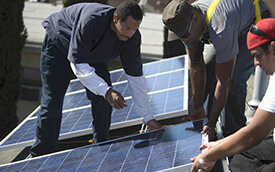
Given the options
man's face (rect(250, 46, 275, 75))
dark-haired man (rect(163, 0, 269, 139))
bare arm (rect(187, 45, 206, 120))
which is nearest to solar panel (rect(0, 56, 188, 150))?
bare arm (rect(187, 45, 206, 120))

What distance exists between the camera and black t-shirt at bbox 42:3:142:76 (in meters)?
3.75

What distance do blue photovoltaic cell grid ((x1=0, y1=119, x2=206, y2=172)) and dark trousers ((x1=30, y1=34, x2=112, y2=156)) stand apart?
771 mm

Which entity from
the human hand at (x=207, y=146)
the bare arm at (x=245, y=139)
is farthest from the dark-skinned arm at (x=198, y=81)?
the bare arm at (x=245, y=139)

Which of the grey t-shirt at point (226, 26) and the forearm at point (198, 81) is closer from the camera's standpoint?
the grey t-shirt at point (226, 26)

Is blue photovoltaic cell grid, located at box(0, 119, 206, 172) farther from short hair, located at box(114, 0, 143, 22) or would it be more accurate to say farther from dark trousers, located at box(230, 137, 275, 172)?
short hair, located at box(114, 0, 143, 22)

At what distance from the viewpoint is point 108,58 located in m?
4.10

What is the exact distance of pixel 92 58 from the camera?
4.04 metres

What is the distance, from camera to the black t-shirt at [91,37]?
148 inches

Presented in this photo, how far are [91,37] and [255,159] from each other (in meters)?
1.90

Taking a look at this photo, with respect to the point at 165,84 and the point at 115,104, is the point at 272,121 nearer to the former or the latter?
the point at 115,104

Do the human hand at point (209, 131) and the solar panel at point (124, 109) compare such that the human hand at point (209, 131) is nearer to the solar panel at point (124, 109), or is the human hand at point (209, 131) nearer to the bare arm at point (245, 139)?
the bare arm at point (245, 139)

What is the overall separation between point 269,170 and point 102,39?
2054mm

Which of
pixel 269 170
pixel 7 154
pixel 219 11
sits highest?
pixel 219 11

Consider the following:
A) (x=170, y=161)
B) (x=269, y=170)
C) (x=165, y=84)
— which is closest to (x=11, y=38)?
(x=165, y=84)
